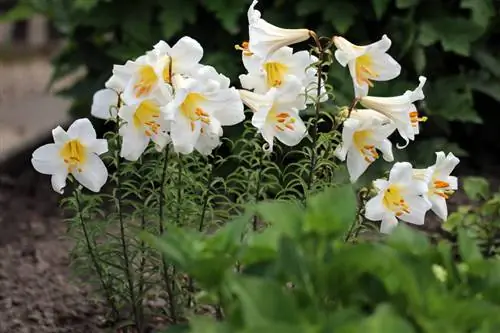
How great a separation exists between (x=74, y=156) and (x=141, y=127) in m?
0.21

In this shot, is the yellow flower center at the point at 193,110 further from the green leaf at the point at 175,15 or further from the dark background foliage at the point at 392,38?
the green leaf at the point at 175,15

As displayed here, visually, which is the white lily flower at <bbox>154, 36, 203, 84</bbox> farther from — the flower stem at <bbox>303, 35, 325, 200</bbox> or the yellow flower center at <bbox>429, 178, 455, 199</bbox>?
the yellow flower center at <bbox>429, 178, 455, 199</bbox>

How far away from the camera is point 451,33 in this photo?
5.24 meters

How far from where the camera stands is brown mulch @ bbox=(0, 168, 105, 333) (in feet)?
12.1

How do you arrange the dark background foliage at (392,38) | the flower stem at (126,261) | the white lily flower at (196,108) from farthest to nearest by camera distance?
the dark background foliage at (392,38), the flower stem at (126,261), the white lily flower at (196,108)

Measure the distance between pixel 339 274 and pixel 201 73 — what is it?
2.76ft

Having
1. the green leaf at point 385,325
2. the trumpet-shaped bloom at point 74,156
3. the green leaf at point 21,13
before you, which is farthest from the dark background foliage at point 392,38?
the green leaf at point 385,325

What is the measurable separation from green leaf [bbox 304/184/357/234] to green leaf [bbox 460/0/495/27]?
10.2ft

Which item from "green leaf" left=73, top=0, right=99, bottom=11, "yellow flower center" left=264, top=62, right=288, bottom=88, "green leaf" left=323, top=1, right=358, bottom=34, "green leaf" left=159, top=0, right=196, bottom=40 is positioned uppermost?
"yellow flower center" left=264, top=62, right=288, bottom=88

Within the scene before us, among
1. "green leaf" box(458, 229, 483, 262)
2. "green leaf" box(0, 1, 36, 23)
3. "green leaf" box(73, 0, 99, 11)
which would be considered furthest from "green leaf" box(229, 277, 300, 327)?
"green leaf" box(0, 1, 36, 23)

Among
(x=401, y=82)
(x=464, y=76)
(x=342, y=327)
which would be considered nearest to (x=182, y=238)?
(x=342, y=327)

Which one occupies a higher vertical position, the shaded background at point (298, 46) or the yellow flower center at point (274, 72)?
the yellow flower center at point (274, 72)

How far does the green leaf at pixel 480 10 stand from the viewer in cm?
512

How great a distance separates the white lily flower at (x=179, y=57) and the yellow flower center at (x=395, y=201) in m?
0.60
